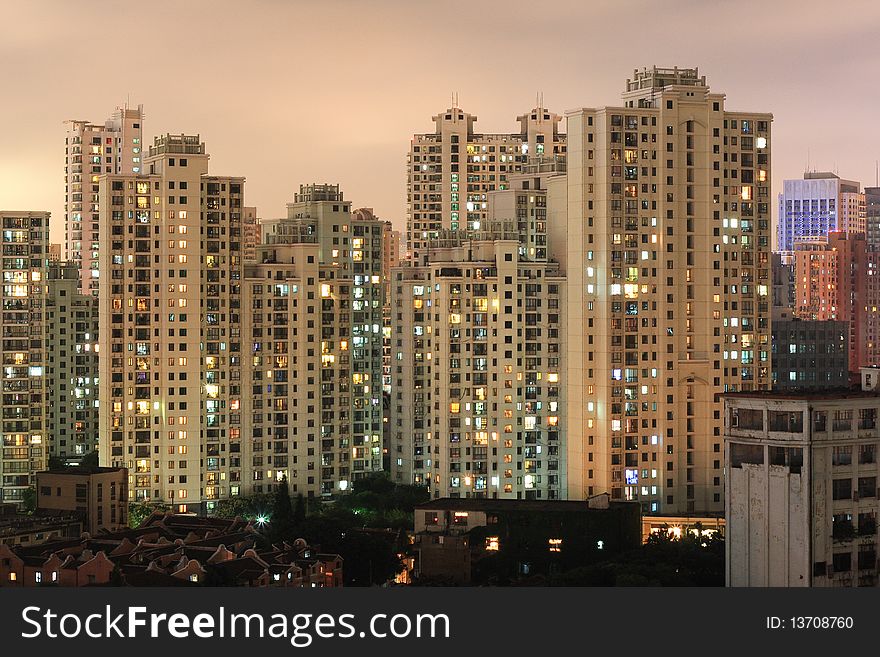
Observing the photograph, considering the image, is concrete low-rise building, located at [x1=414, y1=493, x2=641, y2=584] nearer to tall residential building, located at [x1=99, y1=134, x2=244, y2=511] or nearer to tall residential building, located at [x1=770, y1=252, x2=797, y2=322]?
tall residential building, located at [x1=99, y1=134, x2=244, y2=511]

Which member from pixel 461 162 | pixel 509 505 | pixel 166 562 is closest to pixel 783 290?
pixel 461 162

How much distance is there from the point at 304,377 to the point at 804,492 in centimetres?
1931

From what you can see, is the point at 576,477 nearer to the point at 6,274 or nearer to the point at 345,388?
the point at 345,388

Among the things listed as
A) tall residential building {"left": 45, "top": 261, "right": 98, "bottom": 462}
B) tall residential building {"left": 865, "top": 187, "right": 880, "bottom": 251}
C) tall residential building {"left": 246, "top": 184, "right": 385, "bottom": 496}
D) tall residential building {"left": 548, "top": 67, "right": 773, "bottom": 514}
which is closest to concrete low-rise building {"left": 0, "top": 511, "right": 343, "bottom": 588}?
tall residential building {"left": 246, "top": 184, "right": 385, "bottom": 496}

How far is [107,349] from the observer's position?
37.0m

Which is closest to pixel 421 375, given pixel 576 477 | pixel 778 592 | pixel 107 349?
pixel 576 477

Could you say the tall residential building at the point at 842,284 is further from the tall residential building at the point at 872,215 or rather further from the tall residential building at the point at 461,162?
the tall residential building at the point at 461,162

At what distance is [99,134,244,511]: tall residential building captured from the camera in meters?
36.8

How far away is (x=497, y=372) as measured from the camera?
125 feet

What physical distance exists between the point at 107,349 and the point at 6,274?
7.11 m

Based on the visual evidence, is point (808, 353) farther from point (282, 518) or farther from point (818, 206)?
point (818, 206)

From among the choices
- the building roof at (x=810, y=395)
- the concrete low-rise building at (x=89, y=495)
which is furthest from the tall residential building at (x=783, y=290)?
the building roof at (x=810, y=395)

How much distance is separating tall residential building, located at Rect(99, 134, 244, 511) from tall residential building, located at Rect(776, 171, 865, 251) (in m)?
54.0

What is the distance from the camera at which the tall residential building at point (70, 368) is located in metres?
44.8
